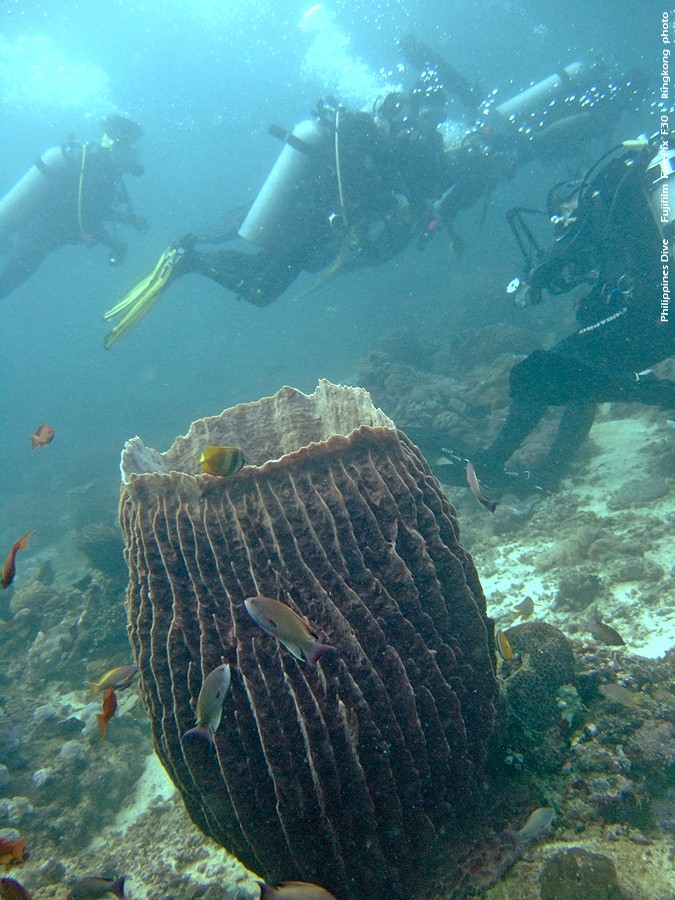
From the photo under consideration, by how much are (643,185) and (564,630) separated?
17.9ft

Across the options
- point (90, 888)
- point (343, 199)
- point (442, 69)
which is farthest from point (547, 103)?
point (90, 888)

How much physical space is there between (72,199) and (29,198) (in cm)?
118

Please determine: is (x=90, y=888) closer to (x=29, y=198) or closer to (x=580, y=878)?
(x=580, y=878)

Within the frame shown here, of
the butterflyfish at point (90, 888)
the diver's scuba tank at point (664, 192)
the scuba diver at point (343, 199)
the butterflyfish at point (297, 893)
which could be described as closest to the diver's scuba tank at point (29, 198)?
the scuba diver at point (343, 199)

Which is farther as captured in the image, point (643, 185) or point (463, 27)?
point (463, 27)

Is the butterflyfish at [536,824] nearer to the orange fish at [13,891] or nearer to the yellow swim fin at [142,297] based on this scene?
the orange fish at [13,891]

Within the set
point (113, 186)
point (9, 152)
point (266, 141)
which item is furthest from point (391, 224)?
point (266, 141)

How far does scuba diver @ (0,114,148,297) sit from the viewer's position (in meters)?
12.7

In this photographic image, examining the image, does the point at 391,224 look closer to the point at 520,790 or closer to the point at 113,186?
the point at 113,186

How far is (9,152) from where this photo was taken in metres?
49.2

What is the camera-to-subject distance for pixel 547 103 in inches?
623

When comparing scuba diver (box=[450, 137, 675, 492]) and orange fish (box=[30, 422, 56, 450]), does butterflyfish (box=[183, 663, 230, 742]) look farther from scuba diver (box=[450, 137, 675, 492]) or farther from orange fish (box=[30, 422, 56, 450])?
scuba diver (box=[450, 137, 675, 492])

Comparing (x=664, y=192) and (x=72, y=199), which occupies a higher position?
(x=72, y=199)

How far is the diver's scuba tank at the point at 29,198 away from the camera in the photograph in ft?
42.4
